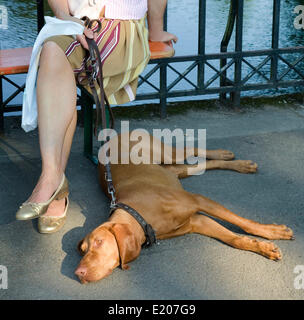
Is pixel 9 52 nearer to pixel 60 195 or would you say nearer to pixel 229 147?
pixel 60 195

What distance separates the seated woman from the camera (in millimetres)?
3039

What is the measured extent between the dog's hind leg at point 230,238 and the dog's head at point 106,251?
0.46 m

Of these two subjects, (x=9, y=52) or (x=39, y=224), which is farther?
(x=9, y=52)

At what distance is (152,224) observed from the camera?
9.70 feet

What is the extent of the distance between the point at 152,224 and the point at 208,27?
5132 mm

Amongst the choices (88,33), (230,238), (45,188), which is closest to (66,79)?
(88,33)

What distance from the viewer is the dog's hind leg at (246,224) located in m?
3.03

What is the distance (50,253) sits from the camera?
2996mm

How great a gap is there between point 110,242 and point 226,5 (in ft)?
22.7

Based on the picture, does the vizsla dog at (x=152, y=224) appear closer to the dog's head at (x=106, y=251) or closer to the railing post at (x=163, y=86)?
the dog's head at (x=106, y=251)

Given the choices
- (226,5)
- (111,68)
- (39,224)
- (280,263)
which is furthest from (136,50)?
(226,5)

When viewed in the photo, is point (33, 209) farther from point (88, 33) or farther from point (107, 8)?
point (107, 8)
